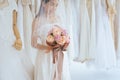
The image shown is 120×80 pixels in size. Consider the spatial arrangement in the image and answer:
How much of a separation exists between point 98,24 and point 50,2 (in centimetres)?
36

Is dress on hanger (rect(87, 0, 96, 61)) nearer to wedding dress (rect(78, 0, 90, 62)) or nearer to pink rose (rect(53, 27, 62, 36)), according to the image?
wedding dress (rect(78, 0, 90, 62))

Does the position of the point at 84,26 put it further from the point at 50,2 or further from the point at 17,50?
the point at 17,50

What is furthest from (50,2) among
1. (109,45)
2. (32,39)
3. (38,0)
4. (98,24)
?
(109,45)

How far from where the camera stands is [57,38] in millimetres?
1167

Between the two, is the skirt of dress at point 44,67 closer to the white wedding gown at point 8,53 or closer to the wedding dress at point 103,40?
the white wedding gown at point 8,53

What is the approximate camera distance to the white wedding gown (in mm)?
1168

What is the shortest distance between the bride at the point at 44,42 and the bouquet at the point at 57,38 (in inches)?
1.2

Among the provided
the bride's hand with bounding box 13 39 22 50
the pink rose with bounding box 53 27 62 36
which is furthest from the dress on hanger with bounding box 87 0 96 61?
the bride's hand with bounding box 13 39 22 50

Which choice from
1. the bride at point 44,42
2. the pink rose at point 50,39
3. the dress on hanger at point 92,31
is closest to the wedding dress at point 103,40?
the dress on hanger at point 92,31

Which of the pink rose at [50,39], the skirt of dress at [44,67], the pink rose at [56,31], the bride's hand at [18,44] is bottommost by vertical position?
the skirt of dress at [44,67]

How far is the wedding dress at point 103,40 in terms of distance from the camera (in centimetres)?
148

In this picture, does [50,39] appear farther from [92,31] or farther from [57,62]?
[92,31]

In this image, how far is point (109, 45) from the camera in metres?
1.50

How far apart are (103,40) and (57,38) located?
42 cm
